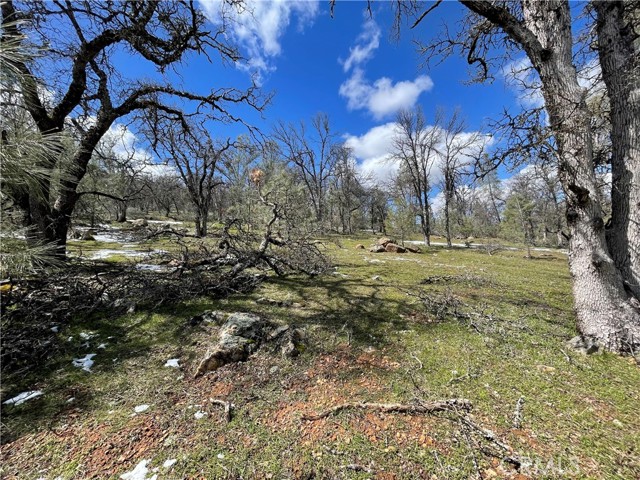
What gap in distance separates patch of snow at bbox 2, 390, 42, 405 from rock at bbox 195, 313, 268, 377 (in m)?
1.35

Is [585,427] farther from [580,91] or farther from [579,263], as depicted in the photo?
[580,91]

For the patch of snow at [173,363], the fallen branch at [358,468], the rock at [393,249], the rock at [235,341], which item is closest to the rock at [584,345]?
the fallen branch at [358,468]

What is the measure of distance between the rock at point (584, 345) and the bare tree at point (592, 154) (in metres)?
0.07

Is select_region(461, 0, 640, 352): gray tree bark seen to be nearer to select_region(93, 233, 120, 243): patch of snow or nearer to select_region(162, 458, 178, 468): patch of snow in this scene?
select_region(162, 458, 178, 468): patch of snow

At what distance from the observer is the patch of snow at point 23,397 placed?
7.24ft

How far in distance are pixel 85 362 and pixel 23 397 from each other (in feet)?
1.75

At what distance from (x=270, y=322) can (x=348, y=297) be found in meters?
1.76

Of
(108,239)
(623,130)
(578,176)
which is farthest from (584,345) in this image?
(108,239)

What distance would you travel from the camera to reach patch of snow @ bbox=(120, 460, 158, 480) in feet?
5.24

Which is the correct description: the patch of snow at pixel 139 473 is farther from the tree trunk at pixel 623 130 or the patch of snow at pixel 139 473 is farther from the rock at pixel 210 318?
the tree trunk at pixel 623 130

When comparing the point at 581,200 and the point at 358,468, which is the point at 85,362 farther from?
the point at 581,200

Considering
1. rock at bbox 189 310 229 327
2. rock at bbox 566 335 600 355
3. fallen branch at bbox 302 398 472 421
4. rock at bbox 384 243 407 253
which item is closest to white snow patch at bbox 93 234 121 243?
rock at bbox 189 310 229 327

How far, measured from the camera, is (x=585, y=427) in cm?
185

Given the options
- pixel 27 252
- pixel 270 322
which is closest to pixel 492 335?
pixel 270 322
